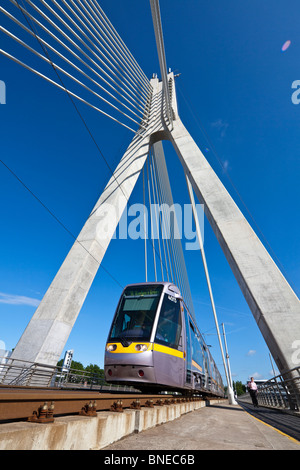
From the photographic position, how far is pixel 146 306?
667cm

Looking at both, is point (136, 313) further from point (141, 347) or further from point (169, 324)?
point (141, 347)

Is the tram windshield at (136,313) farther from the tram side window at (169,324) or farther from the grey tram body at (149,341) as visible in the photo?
the tram side window at (169,324)

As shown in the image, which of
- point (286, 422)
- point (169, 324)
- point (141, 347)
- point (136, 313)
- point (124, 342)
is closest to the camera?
point (286, 422)

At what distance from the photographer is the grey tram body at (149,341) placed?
17.9 feet

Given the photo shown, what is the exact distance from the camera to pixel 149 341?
566 centimetres

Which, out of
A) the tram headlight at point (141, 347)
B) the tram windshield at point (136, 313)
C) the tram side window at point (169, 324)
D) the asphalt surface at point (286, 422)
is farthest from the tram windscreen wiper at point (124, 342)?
the asphalt surface at point (286, 422)

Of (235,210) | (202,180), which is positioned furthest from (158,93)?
(235,210)

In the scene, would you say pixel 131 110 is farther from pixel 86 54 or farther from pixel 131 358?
pixel 131 358

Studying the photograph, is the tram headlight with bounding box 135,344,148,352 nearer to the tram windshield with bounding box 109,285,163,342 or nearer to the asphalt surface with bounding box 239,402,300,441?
the tram windshield with bounding box 109,285,163,342

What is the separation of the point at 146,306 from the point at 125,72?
35.6 ft

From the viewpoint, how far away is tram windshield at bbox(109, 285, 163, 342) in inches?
238

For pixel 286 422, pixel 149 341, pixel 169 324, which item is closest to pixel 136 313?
pixel 169 324

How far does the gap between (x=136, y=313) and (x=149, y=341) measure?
1.08 m

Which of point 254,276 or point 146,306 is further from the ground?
point 254,276
